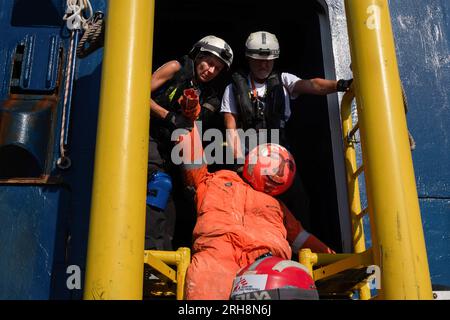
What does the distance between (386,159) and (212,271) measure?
90 centimetres

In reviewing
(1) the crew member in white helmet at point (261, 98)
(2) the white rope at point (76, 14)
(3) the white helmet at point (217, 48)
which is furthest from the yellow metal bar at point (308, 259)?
(2) the white rope at point (76, 14)

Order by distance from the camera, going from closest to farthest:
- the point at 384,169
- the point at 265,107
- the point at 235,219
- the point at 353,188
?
the point at 384,169
the point at 235,219
the point at 353,188
the point at 265,107

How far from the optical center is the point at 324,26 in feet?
12.9

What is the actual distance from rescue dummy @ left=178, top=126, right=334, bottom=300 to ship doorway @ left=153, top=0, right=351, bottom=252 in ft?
1.73

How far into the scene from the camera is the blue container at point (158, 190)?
2930mm

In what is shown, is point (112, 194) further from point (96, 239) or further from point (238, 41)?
point (238, 41)

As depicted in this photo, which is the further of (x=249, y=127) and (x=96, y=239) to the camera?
(x=249, y=127)

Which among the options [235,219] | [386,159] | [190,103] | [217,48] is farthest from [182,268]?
[217,48]

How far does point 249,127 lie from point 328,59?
31.3 inches

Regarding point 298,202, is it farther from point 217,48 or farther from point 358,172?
point 217,48

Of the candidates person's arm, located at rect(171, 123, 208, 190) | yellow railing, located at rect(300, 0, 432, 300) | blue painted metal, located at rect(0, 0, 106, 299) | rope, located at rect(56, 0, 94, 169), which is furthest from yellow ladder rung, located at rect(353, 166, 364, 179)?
rope, located at rect(56, 0, 94, 169)

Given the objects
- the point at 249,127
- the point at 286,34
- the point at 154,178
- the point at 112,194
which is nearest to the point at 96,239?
the point at 112,194

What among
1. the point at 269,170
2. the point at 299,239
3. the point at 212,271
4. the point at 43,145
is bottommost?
the point at 212,271

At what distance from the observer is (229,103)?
12.0 feet
